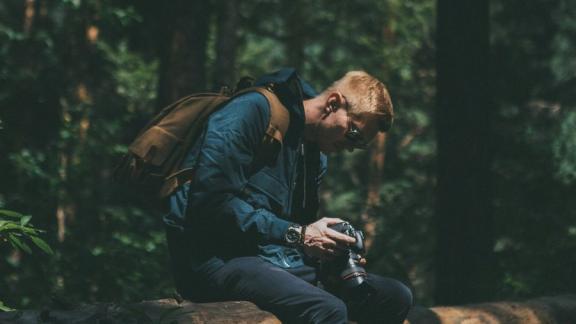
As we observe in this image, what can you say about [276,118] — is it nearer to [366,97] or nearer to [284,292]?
[366,97]

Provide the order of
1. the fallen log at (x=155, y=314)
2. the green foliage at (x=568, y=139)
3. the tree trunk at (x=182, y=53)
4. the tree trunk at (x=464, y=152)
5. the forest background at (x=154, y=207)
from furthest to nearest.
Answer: the green foliage at (x=568, y=139)
the tree trunk at (x=182, y=53)
the tree trunk at (x=464, y=152)
the forest background at (x=154, y=207)
the fallen log at (x=155, y=314)

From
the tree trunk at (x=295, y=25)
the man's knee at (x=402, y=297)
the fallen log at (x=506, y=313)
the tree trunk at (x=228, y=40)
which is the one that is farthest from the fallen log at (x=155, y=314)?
the tree trunk at (x=295, y=25)

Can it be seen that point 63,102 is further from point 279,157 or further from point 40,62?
point 279,157

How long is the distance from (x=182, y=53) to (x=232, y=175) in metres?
6.38

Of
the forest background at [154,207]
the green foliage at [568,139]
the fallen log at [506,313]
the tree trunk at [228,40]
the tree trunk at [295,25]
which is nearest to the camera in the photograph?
the fallen log at [506,313]

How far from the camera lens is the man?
3762 millimetres

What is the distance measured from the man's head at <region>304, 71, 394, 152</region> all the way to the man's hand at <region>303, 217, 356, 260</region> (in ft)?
1.70

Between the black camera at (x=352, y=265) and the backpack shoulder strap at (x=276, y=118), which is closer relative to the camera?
the backpack shoulder strap at (x=276, y=118)

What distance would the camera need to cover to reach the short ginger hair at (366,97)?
410 centimetres

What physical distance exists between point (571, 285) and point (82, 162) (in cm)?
482

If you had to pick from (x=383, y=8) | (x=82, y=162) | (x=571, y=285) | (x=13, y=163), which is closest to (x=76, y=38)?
(x=82, y=162)

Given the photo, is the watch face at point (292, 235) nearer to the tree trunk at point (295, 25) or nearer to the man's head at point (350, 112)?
the man's head at point (350, 112)

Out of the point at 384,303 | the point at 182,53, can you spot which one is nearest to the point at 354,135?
the point at 384,303

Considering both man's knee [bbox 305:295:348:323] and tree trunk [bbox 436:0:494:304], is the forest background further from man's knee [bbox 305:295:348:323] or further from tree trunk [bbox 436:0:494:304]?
man's knee [bbox 305:295:348:323]
